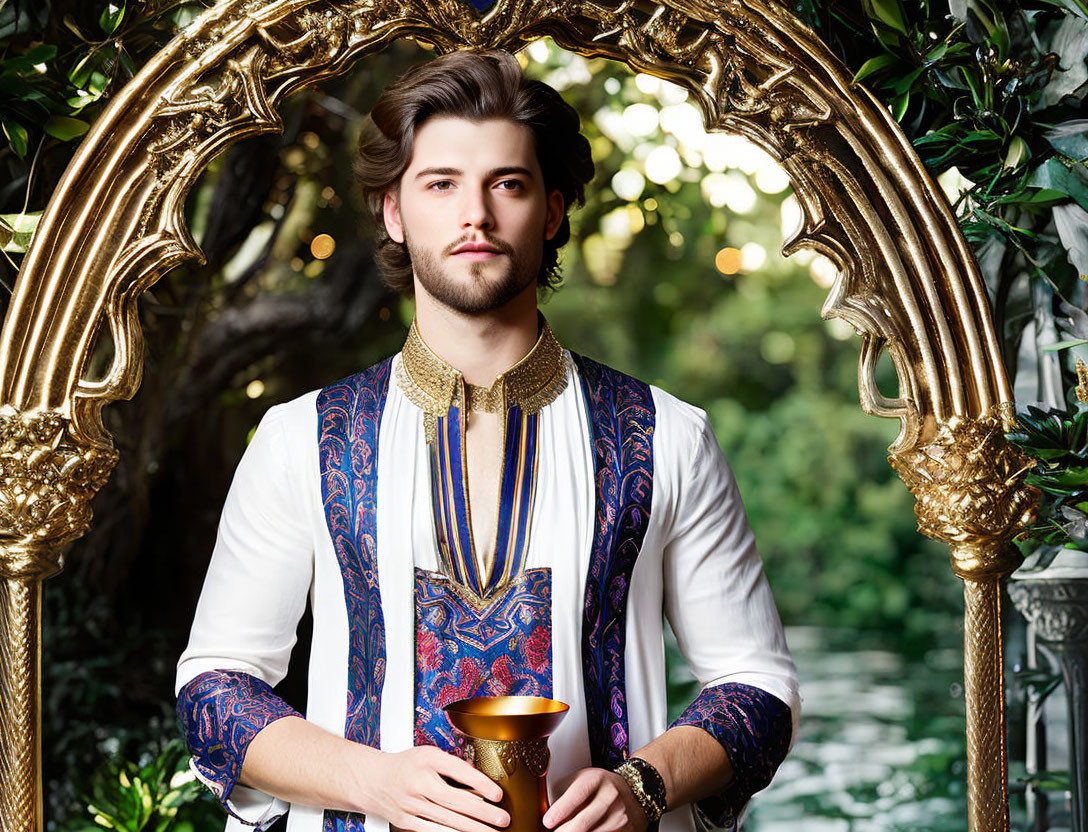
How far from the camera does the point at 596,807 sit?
1710mm

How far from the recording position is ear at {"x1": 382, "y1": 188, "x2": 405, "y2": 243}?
6.63 feet

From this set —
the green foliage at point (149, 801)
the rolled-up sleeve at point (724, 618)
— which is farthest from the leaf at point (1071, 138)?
the green foliage at point (149, 801)

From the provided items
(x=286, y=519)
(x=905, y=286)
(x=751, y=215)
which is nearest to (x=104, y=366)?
(x=286, y=519)

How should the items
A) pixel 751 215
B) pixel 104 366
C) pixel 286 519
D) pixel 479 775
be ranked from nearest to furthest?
pixel 479 775
pixel 286 519
pixel 104 366
pixel 751 215

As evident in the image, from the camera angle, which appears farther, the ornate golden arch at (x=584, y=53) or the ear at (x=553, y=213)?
the ear at (x=553, y=213)

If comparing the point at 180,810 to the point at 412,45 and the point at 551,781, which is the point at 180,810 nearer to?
the point at 551,781

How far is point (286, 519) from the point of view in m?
1.95

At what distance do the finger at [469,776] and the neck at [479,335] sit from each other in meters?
0.55

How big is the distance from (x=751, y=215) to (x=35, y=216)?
3.46 m

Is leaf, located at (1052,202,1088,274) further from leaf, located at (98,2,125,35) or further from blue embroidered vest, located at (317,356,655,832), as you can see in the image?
leaf, located at (98,2,125,35)

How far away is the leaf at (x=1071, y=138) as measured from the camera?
75.2 inches

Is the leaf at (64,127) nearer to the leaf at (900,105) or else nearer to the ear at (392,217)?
the ear at (392,217)

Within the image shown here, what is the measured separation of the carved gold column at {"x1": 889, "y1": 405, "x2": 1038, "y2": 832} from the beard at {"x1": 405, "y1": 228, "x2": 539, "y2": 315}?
0.61 m

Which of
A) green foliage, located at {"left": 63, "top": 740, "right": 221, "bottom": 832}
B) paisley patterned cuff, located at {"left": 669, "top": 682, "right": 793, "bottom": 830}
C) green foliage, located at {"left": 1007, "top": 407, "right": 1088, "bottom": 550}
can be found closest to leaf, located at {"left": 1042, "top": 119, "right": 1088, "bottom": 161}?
green foliage, located at {"left": 1007, "top": 407, "right": 1088, "bottom": 550}
